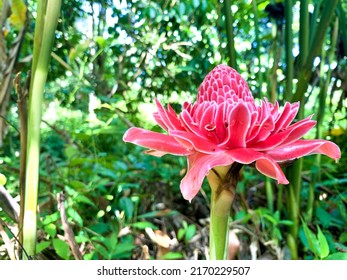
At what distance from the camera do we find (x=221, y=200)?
1.01 feet

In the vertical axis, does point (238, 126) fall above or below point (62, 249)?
above

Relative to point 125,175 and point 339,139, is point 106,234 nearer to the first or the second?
point 125,175

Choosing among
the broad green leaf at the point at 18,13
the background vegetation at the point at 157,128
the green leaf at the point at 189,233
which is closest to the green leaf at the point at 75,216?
the background vegetation at the point at 157,128

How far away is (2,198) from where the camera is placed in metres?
0.41

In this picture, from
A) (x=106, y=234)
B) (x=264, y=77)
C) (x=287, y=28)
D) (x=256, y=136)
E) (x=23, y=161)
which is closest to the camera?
(x=256, y=136)

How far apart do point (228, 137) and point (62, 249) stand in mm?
279

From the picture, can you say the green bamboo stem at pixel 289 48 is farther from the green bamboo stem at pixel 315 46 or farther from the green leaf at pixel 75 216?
the green leaf at pixel 75 216

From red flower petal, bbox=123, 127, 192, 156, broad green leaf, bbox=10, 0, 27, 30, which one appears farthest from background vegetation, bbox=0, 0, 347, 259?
red flower petal, bbox=123, 127, 192, 156

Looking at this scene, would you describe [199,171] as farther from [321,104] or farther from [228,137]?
[321,104]

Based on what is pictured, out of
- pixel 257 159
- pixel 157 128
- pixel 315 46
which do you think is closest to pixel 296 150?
pixel 257 159

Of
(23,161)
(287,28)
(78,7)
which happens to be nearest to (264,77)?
(287,28)

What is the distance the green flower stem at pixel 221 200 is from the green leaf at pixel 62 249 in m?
0.21

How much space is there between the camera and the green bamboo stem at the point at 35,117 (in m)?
0.37

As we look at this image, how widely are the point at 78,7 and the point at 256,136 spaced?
1.92 ft
